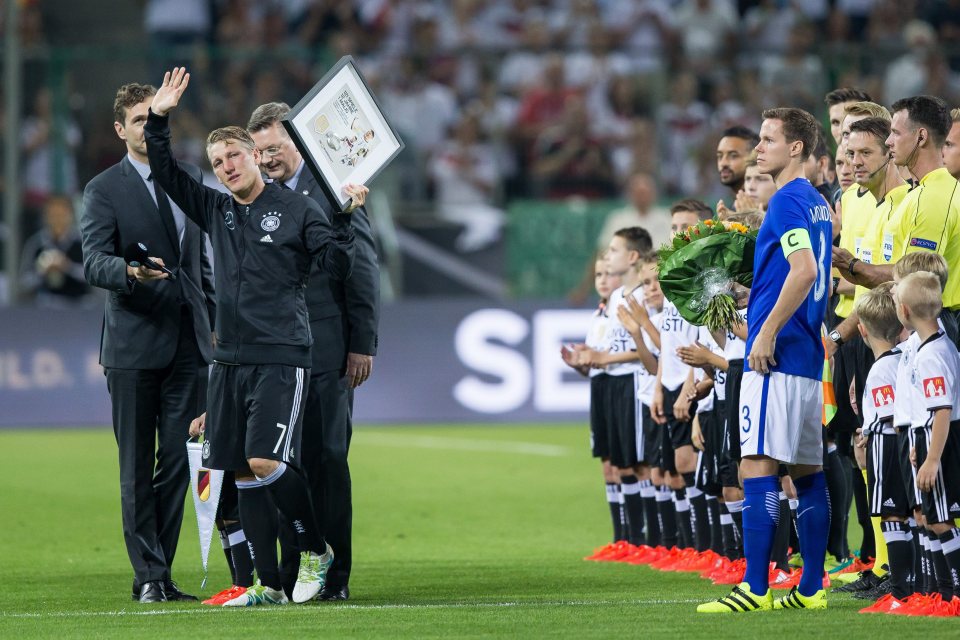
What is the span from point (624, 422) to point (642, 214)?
27.1 ft

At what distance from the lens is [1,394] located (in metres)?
17.4

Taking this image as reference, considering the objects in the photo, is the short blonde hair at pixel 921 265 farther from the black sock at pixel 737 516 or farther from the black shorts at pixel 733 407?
the black sock at pixel 737 516

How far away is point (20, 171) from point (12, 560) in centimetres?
987

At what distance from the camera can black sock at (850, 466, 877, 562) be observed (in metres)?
8.23

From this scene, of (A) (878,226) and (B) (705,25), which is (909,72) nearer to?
(B) (705,25)

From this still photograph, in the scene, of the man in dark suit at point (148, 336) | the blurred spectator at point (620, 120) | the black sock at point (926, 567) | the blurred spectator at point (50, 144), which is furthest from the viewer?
the blurred spectator at point (620, 120)

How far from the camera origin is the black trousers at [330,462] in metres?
7.67

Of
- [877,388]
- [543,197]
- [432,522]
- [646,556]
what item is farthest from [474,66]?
[877,388]

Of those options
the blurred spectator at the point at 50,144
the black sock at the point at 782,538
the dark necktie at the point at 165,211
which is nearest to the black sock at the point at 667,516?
the black sock at the point at 782,538

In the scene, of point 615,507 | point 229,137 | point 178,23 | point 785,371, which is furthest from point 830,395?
point 178,23

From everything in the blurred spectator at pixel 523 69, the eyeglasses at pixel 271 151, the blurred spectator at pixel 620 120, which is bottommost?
the eyeglasses at pixel 271 151

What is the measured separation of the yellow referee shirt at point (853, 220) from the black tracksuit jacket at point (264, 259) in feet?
8.99

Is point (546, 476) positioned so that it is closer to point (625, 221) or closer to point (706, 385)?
point (625, 221)

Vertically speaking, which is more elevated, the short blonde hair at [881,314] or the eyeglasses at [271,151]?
the eyeglasses at [271,151]
